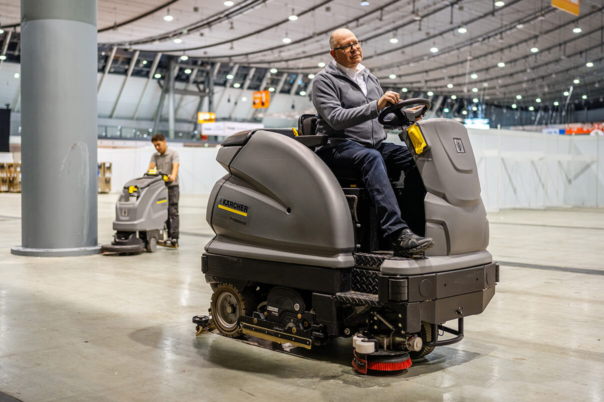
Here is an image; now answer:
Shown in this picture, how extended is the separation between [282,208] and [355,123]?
1.97 ft

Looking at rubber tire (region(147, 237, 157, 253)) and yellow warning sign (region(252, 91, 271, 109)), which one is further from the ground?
yellow warning sign (region(252, 91, 271, 109))

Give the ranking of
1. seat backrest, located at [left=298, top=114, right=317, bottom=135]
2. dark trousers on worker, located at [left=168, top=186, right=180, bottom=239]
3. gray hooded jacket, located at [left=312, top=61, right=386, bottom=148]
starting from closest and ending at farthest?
gray hooded jacket, located at [left=312, top=61, right=386, bottom=148]
seat backrest, located at [left=298, top=114, right=317, bottom=135]
dark trousers on worker, located at [left=168, top=186, right=180, bottom=239]

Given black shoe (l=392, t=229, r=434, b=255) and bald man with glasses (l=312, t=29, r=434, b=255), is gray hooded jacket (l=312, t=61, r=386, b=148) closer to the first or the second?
bald man with glasses (l=312, t=29, r=434, b=255)

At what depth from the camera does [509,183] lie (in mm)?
16766

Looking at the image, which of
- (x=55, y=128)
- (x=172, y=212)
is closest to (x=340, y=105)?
(x=55, y=128)

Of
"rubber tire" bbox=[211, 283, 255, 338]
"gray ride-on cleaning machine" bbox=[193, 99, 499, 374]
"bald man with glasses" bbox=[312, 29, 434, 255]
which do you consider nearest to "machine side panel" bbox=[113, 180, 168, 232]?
"rubber tire" bbox=[211, 283, 255, 338]

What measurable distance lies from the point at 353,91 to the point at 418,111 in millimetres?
378

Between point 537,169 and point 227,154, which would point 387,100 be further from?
point 537,169

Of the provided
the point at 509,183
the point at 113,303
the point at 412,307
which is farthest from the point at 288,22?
the point at 412,307

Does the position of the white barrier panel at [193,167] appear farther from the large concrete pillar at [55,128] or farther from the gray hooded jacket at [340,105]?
the gray hooded jacket at [340,105]

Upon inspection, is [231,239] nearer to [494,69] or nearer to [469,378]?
[469,378]

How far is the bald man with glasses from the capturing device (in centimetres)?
300

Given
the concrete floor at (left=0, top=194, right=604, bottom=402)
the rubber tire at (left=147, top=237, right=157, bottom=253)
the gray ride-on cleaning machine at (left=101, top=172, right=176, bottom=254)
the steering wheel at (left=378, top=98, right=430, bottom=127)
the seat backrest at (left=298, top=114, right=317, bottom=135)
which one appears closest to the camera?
→ the concrete floor at (left=0, top=194, right=604, bottom=402)

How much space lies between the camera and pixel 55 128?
7066 millimetres
